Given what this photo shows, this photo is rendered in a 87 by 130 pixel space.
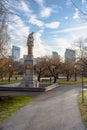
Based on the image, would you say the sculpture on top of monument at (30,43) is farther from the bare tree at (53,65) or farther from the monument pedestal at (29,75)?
the bare tree at (53,65)

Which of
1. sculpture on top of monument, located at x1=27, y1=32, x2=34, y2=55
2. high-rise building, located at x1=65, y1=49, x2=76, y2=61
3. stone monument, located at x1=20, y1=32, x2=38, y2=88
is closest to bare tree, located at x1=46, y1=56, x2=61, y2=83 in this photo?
high-rise building, located at x1=65, y1=49, x2=76, y2=61

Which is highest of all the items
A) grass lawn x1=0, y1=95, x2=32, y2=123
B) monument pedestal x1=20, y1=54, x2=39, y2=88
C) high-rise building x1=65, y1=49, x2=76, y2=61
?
high-rise building x1=65, y1=49, x2=76, y2=61

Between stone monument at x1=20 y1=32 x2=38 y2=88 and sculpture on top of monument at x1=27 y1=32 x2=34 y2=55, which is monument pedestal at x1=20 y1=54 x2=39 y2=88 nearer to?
stone monument at x1=20 y1=32 x2=38 y2=88

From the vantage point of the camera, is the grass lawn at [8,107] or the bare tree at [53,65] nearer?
the grass lawn at [8,107]

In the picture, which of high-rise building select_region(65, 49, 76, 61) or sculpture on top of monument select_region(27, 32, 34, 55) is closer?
sculpture on top of monument select_region(27, 32, 34, 55)

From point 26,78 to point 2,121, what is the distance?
2709 cm

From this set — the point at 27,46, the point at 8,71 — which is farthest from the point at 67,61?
the point at 27,46

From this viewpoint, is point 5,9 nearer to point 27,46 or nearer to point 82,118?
point 82,118

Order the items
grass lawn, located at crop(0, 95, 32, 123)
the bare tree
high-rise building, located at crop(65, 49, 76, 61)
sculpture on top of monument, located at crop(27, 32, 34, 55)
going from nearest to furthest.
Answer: grass lawn, located at crop(0, 95, 32, 123) < sculpture on top of monument, located at crop(27, 32, 34, 55) < high-rise building, located at crop(65, 49, 76, 61) < the bare tree

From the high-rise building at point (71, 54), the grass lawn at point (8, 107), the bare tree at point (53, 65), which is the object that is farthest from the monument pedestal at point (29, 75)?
the bare tree at point (53, 65)

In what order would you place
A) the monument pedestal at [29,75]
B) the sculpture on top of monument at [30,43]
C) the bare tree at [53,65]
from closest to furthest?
the monument pedestal at [29,75]
the sculpture on top of monument at [30,43]
the bare tree at [53,65]

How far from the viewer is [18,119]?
13586 millimetres

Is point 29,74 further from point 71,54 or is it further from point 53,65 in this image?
point 53,65

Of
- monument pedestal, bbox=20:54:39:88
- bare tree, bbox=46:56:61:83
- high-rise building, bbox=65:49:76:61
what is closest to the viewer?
monument pedestal, bbox=20:54:39:88
